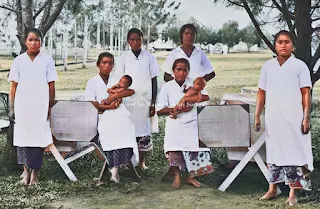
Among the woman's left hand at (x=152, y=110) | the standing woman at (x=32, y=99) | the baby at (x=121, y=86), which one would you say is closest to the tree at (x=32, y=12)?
the standing woman at (x=32, y=99)

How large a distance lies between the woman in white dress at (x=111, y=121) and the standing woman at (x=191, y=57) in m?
0.51

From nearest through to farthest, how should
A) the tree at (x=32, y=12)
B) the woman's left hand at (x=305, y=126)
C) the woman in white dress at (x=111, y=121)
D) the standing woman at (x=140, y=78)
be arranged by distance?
the woman's left hand at (x=305, y=126) → the woman in white dress at (x=111, y=121) → the standing woman at (x=140, y=78) → the tree at (x=32, y=12)

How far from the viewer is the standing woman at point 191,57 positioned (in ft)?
16.1

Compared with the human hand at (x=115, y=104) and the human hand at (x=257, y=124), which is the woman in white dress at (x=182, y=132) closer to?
the human hand at (x=115, y=104)

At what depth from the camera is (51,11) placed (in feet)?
19.4

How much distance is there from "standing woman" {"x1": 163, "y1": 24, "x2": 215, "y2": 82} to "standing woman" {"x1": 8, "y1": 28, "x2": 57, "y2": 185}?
3.60 feet

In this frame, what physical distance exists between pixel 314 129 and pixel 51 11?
4.44 metres

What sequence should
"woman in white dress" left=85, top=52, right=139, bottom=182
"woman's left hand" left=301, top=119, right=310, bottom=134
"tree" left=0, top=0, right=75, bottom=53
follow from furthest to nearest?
"tree" left=0, top=0, right=75, bottom=53 → "woman in white dress" left=85, top=52, right=139, bottom=182 → "woman's left hand" left=301, top=119, right=310, bottom=134

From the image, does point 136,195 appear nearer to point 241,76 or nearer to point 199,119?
point 199,119

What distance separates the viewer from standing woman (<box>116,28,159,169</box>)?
512cm

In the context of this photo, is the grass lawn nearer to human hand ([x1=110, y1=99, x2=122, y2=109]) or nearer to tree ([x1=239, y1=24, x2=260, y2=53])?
tree ([x1=239, y1=24, x2=260, y2=53])

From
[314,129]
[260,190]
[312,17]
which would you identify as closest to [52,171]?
[260,190]

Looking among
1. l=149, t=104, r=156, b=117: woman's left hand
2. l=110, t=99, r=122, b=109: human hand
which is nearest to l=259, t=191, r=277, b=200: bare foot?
l=149, t=104, r=156, b=117: woman's left hand

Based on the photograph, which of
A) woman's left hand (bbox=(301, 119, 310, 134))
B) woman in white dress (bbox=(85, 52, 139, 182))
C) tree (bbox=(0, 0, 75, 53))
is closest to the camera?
woman's left hand (bbox=(301, 119, 310, 134))
